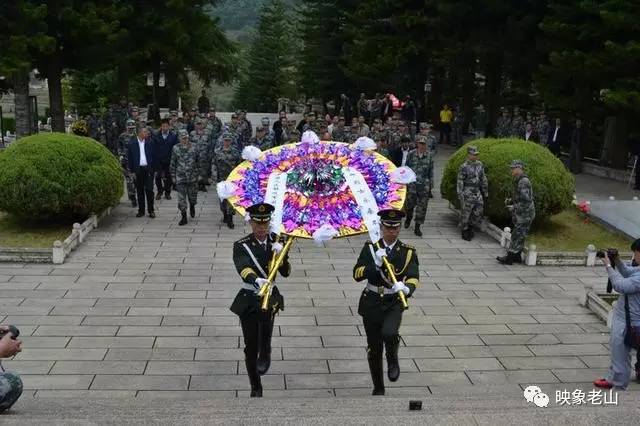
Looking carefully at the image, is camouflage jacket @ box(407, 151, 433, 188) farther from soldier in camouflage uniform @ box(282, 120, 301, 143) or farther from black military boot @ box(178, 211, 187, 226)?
soldier in camouflage uniform @ box(282, 120, 301, 143)

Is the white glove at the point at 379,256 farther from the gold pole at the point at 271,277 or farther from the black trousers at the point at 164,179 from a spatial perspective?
the black trousers at the point at 164,179

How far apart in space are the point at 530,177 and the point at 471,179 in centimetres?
124

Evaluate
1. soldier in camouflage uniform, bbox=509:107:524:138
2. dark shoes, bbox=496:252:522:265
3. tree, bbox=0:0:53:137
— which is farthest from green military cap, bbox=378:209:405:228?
soldier in camouflage uniform, bbox=509:107:524:138

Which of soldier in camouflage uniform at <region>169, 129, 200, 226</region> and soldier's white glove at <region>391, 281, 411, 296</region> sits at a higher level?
soldier's white glove at <region>391, 281, 411, 296</region>

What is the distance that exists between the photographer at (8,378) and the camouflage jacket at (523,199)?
914 centimetres

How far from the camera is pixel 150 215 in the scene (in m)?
15.1

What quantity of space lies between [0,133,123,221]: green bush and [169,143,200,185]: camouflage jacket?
50.8 inches

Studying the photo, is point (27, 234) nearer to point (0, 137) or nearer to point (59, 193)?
point (59, 193)

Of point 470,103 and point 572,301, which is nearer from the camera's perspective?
point 572,301

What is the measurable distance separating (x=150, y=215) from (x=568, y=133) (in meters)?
16.4

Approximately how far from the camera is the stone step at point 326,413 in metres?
4.80

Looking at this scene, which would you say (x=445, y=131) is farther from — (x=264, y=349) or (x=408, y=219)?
(x=264, y=349)

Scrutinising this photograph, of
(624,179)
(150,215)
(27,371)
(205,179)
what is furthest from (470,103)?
(27,371)

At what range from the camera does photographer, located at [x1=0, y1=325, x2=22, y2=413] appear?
4895 millimetres
